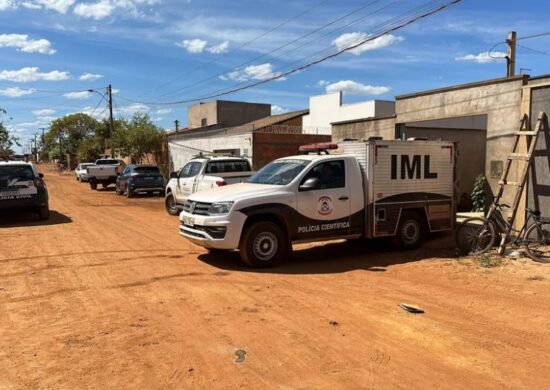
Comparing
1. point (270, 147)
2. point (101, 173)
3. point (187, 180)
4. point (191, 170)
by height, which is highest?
point (270, 147)

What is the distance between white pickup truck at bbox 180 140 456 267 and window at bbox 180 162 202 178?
5.64 m

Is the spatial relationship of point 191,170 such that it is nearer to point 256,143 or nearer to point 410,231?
point 410,231

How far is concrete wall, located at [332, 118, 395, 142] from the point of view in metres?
16.0

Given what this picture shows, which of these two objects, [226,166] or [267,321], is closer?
[267,321]

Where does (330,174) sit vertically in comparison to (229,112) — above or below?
below

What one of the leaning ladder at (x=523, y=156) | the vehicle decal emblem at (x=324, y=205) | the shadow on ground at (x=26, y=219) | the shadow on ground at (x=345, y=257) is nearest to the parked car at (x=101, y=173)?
the shadow on ground at (x=26, y=219)

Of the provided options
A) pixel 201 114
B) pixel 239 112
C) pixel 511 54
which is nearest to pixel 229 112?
pixel 239 112

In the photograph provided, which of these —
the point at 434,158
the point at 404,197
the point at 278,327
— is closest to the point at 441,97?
the point at 434,158

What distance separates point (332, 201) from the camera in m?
9.09

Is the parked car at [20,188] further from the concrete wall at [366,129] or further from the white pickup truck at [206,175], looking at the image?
the concrete wall at [366,129]

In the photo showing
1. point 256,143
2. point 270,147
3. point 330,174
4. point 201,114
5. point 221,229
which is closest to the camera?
point 221,229

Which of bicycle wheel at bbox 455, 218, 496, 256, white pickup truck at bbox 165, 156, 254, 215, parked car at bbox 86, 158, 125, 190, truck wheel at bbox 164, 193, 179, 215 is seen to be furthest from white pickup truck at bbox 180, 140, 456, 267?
parked car at bbox 86, 158, 125, 190

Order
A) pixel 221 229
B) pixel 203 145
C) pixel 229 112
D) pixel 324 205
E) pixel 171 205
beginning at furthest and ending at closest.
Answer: pixel 229 112, pixel 203 145, pixel 171 205, pixel 324 205, pixel 221 229

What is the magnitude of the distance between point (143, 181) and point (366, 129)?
11.7 meters
